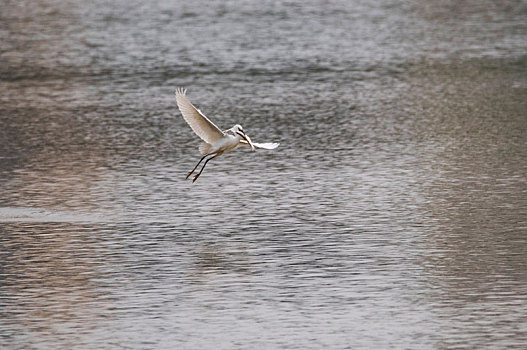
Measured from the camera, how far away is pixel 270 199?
14.1 m

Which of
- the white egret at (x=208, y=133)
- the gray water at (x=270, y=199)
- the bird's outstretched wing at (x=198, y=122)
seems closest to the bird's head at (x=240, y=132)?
the white egret at (x=208, y=133)

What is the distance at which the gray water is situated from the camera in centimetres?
959

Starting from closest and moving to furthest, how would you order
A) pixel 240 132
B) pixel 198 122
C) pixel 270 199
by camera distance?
pixel 240 132, pixel 198 122, pixel 270 199

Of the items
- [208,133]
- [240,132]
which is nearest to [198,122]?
[208,133]

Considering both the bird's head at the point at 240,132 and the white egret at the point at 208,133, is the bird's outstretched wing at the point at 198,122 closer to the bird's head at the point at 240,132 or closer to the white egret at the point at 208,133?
the white egret at the point at 208,133

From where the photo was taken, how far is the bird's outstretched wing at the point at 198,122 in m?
12.8

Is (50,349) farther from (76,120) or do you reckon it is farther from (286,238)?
(76,120)

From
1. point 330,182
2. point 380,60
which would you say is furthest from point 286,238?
point 380,60

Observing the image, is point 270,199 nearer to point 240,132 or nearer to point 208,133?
point 208,133

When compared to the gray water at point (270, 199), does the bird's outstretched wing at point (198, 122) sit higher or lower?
higher

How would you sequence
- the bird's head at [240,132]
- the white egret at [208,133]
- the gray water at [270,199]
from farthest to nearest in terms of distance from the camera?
1. the white egret at [208,133]
2. the bird's head at [240,132]
3. the gray water at [270,199]

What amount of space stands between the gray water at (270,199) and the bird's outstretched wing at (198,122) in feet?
3.09

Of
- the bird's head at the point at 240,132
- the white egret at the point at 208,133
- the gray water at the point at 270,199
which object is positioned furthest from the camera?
the white egret at the point at 208,133

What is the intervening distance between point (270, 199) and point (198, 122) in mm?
1678
